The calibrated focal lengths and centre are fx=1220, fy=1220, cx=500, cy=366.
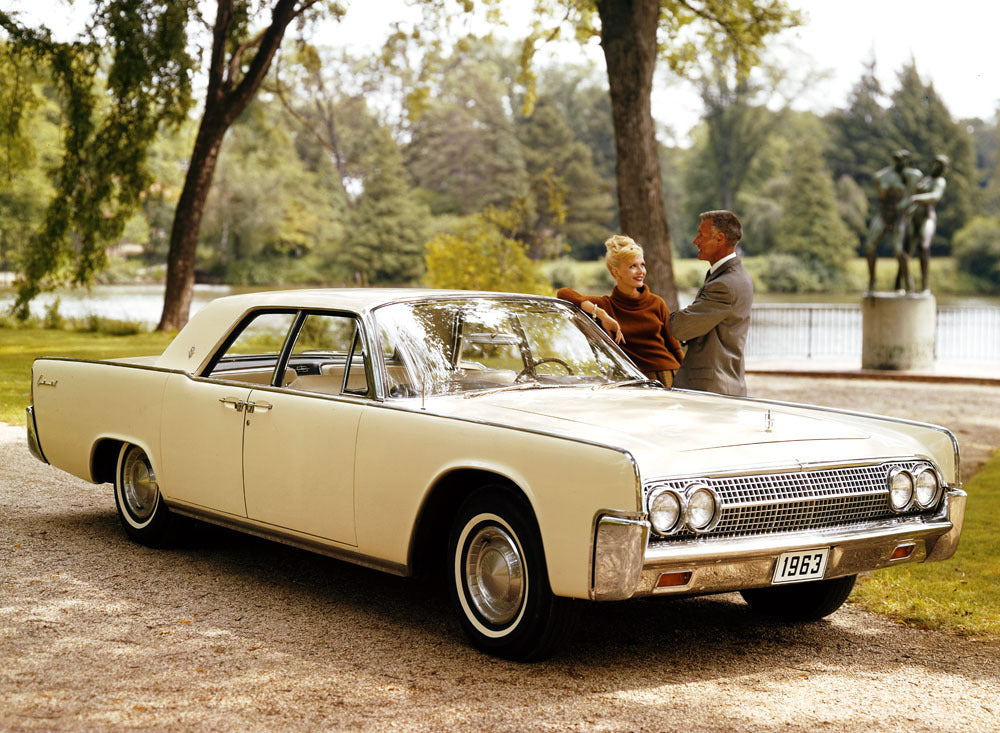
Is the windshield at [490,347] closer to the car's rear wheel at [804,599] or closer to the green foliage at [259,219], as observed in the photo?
the car's rear wheel at [804,599]

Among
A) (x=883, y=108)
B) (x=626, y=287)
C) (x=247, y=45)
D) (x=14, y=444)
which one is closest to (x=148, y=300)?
(x=247, y=45)

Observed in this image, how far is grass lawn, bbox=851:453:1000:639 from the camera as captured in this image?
6.16 m

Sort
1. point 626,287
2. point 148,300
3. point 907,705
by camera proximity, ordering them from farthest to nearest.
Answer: point 148,300, point 626,287, point 907,705

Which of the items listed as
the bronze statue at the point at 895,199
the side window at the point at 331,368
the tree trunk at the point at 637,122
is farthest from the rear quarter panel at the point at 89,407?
the bronze statue at the point at 895,199

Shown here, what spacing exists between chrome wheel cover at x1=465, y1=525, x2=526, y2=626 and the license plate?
1.01 m

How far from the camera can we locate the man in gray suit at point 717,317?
6.98 m

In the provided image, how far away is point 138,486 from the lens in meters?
7.20

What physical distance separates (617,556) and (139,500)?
3795 mm

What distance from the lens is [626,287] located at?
7.09 m

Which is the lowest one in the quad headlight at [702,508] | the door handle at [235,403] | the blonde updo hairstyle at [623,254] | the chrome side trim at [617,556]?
the chrome side trim at [617,556]

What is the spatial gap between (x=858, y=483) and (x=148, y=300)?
130 ft

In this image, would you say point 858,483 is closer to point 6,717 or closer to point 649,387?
point 649,387

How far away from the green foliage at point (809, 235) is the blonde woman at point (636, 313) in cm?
6698

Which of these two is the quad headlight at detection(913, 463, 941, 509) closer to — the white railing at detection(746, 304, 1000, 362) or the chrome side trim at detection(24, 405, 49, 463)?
the chrome side trim at detection(24, 405, 49, 463)
